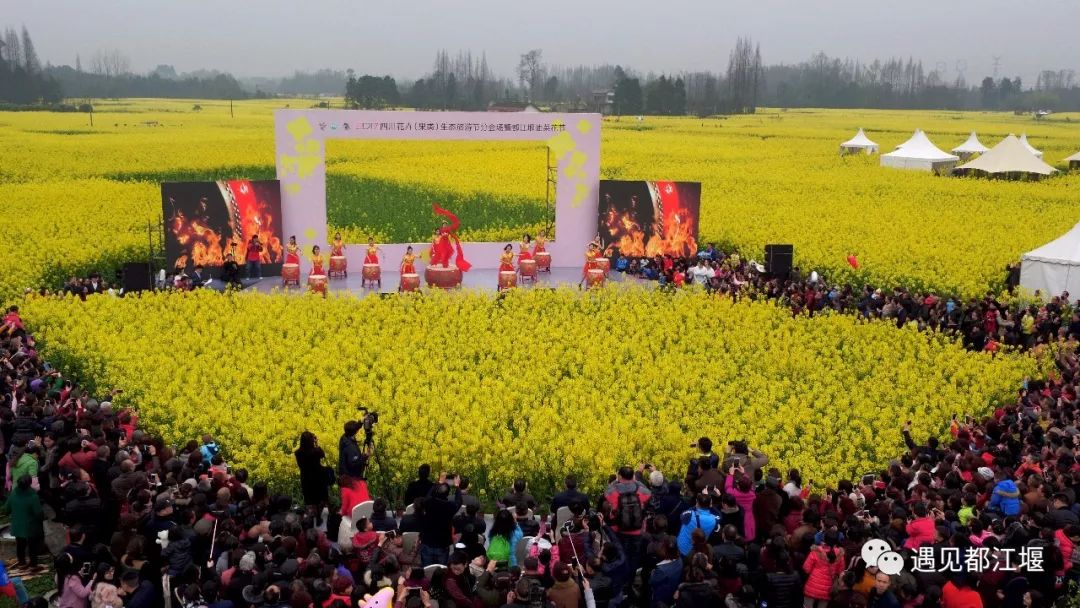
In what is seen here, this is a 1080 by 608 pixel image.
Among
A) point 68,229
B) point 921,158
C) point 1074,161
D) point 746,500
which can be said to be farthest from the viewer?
point 1074,161

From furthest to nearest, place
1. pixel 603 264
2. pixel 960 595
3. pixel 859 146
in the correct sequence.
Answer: pixel 859 146 < pixel 603 264 < pixel 960 595

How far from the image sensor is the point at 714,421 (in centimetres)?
1324

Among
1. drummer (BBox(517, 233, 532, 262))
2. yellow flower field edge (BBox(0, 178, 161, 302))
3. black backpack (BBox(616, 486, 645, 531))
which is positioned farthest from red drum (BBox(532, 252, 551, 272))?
black backpack (BBox(616, 486, 645, 531))

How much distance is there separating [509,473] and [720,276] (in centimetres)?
1232

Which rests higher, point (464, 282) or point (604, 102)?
point (604, 102)

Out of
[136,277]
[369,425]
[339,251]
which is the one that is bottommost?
[369,425]

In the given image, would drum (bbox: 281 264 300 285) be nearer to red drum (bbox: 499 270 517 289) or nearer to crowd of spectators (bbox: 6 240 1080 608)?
red drum (bbox: 499 270 517 289)

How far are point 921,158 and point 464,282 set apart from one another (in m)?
35.6

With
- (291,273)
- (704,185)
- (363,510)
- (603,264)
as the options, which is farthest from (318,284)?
(704,185)

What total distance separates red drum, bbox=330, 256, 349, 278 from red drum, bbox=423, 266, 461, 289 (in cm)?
231

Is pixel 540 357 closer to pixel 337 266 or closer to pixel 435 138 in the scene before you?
pixel 337 266

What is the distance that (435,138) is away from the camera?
2331 cm

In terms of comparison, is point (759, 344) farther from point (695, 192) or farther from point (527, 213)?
point (527, 213)

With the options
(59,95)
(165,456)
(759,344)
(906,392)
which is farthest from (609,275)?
(59,95)
